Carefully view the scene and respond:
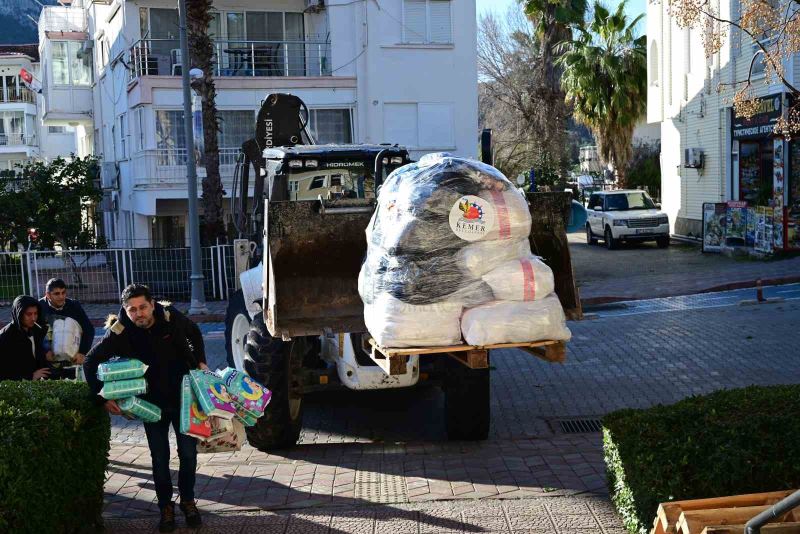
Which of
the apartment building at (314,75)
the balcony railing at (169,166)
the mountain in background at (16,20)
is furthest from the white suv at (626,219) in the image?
the mountain in background at (16,20)

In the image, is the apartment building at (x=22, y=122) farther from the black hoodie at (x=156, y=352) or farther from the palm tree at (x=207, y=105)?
the black hoodie at (x=156, y=352)

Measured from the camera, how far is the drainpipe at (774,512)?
4.13 m

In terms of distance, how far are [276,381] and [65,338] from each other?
184 cm

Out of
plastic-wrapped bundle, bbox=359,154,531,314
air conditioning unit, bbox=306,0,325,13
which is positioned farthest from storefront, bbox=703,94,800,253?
plastic-wrapped bundle, bbox=359,154,531,314

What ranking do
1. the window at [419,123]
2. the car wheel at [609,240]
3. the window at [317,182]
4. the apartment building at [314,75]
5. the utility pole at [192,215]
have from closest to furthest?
1. the window at [317,182]
2. the utility pole at [192,215]
3. the apartment building at [314,75]
4. the window at [419,123]
5. the car wheel at [609,240]

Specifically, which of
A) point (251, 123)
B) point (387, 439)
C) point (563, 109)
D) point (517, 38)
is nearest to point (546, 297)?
point (387, 439)

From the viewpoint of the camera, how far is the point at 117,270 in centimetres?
1967

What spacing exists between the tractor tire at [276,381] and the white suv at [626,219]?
21.7 meters

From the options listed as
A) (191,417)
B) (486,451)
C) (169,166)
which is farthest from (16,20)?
(191,417)

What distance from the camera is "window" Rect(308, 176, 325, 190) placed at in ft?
31.5

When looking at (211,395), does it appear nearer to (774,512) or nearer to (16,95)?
(774,512)

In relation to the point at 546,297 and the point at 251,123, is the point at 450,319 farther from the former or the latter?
the point at 251,123

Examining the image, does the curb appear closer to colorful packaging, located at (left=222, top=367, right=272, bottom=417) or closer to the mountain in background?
colorful packaging, located at (left=222, top=367, right=272, bottom=417)

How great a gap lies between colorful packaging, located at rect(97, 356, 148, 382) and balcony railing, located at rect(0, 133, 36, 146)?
5602 centimetres
